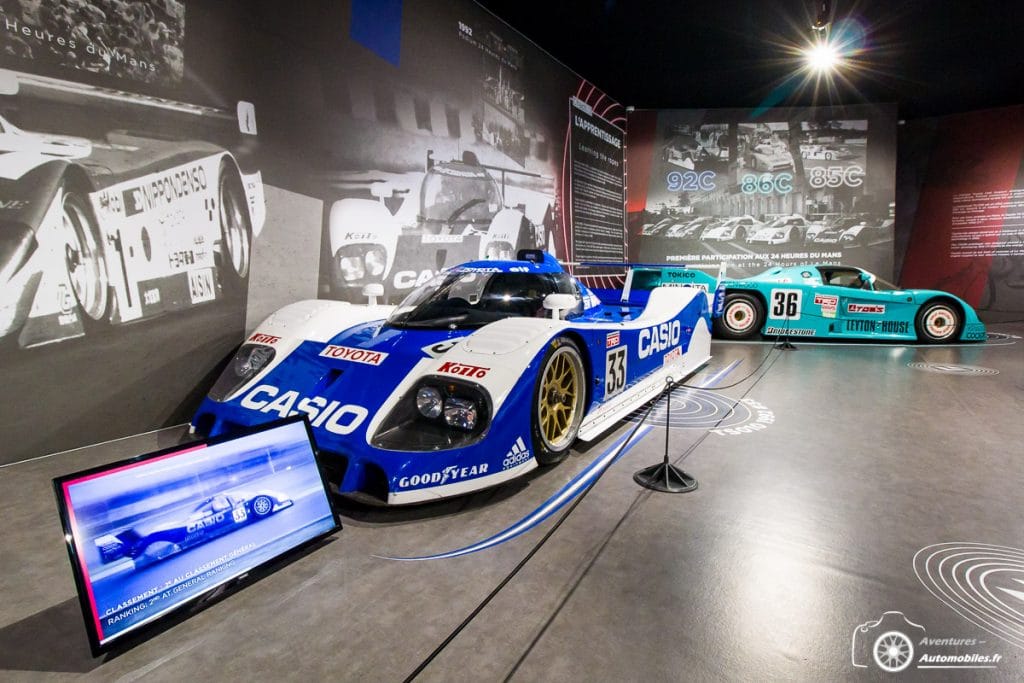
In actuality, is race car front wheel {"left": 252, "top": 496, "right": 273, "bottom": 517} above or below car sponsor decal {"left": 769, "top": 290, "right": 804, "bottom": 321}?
below

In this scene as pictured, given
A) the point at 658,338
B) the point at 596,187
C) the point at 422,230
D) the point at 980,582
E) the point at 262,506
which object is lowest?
the point at 980,582

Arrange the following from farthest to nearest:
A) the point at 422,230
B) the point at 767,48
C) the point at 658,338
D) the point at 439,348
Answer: the point at 767,48 < the point at 422,230 < the point at 658,338 < the point at 439,348

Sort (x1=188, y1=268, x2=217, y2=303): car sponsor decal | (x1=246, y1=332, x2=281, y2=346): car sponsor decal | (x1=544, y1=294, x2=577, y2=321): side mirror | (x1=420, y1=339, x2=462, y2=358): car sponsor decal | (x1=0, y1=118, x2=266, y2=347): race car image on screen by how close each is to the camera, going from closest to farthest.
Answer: (x1=420, y1=339, x2=462, y2=358): car sponsor decal, (x1=0, y1=118, x2=266, y2=347): race car image on screen, (x1=544, y1=294, x2=577, y2=321): side mirror, (x1=246, y1=332, x2=281, y2=346): car sponsor decal, (x1=188, y1=268, x2=217, y2=303): car sponsor decal

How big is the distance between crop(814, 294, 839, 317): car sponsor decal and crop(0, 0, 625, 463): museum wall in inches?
187

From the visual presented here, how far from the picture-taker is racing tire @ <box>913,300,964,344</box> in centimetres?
624

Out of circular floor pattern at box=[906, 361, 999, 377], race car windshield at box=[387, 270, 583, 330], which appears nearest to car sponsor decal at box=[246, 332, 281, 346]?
race car windshield at box=[387, 270, 583, 330]

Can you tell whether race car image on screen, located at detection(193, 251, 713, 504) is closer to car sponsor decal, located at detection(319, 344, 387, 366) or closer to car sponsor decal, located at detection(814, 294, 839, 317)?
car sponsor decal, located at detection(319, 344, 387, 366)

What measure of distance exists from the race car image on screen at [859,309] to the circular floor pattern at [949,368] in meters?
1.25

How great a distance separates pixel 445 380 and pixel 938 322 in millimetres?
6977

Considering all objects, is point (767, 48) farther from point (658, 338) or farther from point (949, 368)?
point (658, 338)

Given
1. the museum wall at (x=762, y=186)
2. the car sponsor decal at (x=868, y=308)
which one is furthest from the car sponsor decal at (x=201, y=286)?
the museum wall at (x=762, y=186)

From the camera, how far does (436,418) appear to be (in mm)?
2109

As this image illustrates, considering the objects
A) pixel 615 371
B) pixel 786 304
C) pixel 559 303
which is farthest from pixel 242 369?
pixel 786 304

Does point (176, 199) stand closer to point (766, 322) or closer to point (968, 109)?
point (766, 322)
